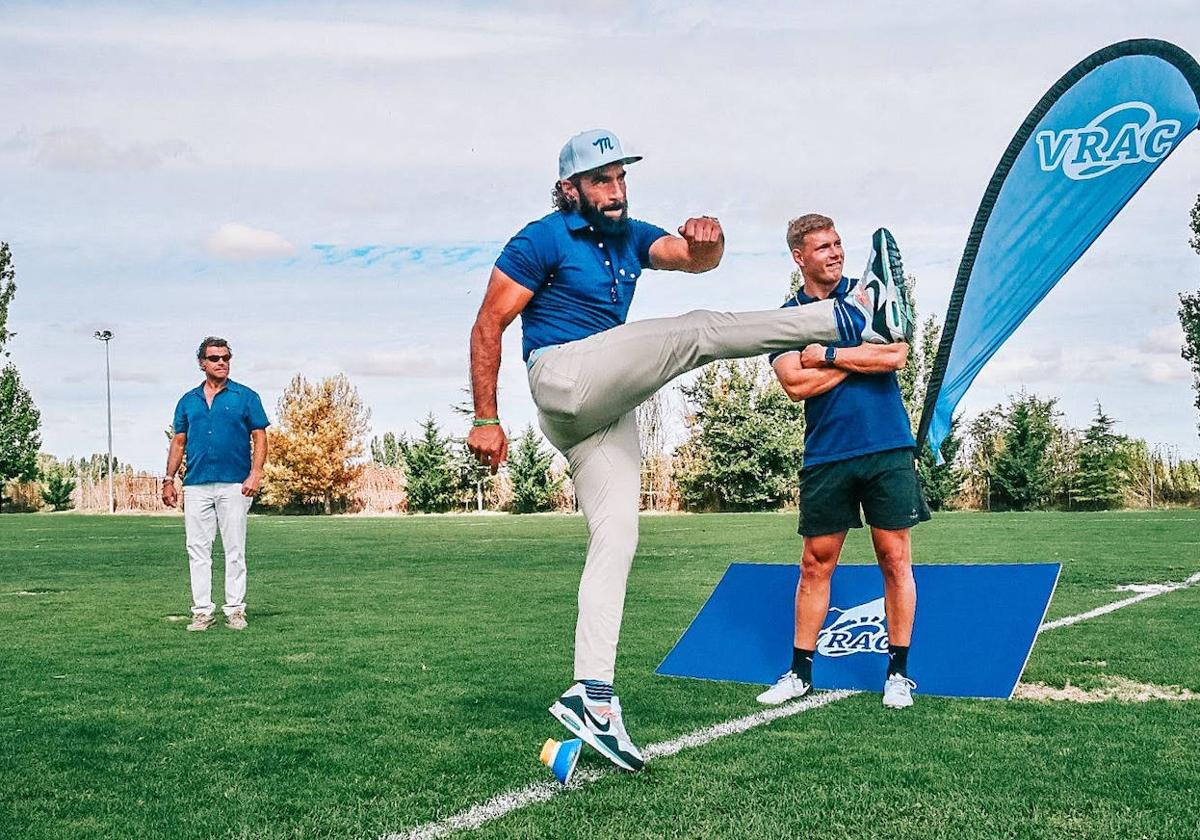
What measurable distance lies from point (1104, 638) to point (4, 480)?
52902 millimetres

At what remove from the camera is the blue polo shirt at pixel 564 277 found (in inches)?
160

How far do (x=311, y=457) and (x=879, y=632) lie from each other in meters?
47.2

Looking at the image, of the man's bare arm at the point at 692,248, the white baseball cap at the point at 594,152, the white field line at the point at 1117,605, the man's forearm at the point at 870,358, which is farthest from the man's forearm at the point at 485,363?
the white field line at the point at 1117,605

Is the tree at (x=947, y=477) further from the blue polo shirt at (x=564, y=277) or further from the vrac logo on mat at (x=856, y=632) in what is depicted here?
the blue polo shirt at (x=564, y=277)

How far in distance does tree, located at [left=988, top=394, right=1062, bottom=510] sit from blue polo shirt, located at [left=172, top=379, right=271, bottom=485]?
110ft

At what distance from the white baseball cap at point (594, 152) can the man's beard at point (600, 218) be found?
4.3 inches

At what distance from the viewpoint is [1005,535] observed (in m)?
Answer: 19.6

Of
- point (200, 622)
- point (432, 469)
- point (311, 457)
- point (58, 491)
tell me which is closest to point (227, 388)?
point (200, 622)

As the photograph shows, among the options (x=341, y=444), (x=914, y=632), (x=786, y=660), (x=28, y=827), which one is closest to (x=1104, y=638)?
(x=914, y=632)

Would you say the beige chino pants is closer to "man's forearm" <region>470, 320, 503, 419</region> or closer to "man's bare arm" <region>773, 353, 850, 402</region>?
"man's forearm" <region>470, 320, 503, 419</region>

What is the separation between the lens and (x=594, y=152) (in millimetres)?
4125

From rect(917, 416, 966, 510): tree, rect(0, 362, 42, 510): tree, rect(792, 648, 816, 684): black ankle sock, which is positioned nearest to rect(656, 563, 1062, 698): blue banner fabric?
rect(792, 648, 816, 684): black ankle sock

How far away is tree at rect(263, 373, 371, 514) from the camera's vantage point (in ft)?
168

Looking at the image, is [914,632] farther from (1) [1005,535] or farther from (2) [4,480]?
(2) [4,480]
